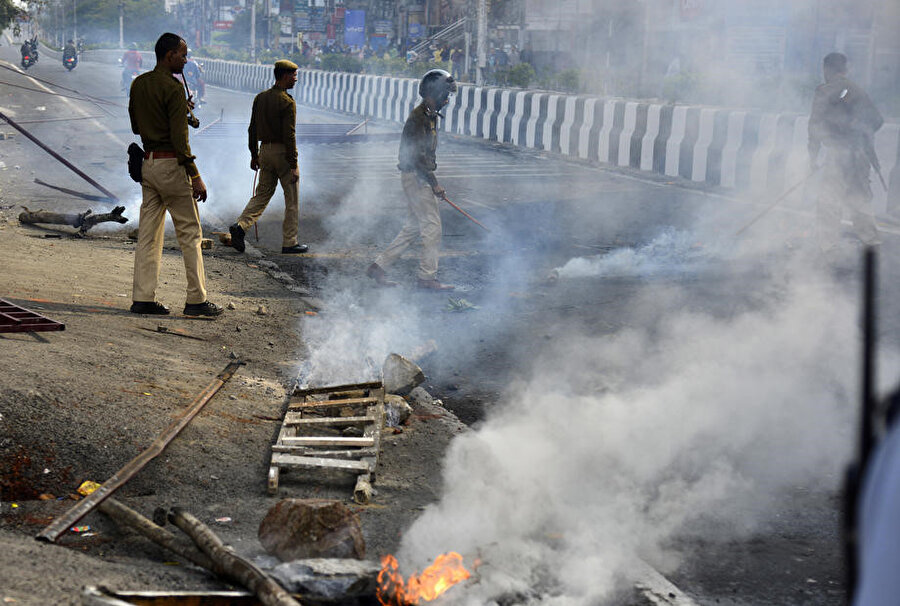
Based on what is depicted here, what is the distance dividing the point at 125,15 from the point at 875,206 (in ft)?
346

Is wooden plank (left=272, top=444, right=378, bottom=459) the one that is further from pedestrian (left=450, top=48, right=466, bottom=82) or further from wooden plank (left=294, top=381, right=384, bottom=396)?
pedestrian (left=450, top=48, right=466, bottom=82)

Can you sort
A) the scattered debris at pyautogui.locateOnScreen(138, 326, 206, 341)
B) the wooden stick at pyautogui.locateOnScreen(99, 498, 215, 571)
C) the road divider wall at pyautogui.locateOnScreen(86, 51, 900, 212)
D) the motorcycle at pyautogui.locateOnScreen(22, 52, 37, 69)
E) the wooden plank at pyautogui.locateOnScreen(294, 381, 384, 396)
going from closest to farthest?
1. the wooden stick at pyautogui.locateOnScreen(99, 498, 215, 571)
2. the wooden plank at pyautogui.locateOnScreen(294, 381, 384, 396)
3. the scattered debris at pyautogui.locateOnScreen(138, 326, 206, 341)
4. the road divider wall at pyautogui.locateOnScreen(86, 51, 900, 212)
5. the motorcycle at pyautogui.locateOnScreen(22, 52, 37, 69)

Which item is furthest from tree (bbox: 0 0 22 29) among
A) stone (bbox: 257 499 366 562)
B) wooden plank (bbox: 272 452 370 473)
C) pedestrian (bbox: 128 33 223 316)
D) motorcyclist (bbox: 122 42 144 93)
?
stone (bbox: 257 499 366 562)

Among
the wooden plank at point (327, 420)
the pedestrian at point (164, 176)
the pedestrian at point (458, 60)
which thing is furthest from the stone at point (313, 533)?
the pedestrian at point (458, 60)

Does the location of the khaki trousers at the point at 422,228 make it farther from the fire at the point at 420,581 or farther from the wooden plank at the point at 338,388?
the fire at the point at 420,581

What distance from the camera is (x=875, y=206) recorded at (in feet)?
34.1

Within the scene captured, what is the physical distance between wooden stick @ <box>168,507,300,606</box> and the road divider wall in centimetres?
902

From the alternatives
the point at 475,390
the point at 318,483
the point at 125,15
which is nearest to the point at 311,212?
the point at 475,390

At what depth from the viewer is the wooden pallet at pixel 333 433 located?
3885 mm

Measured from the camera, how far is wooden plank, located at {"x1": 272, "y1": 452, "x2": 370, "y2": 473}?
3.87 meters

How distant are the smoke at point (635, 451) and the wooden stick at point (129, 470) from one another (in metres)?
1.06

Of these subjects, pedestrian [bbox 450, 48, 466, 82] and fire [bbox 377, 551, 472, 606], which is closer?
fire [bbox 377, 551, 472, 606]

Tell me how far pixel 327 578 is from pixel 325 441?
1.40 meters

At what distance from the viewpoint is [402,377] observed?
4.95 m
